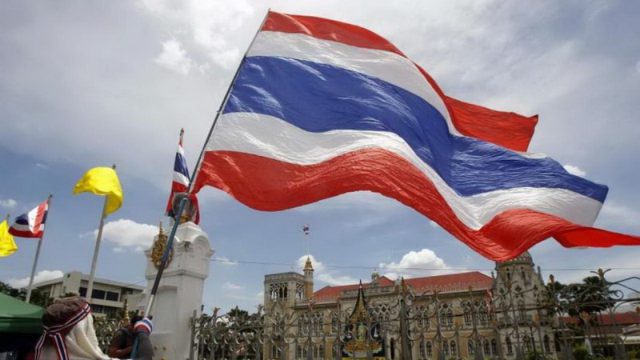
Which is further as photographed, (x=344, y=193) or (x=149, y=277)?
(x=149, y=277)

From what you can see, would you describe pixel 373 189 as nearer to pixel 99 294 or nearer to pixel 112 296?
pixel 99 294

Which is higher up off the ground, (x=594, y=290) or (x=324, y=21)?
(x=324, y=21)

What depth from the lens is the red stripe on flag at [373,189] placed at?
15.3 feet

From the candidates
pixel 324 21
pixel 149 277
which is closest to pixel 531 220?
pixel 324 21

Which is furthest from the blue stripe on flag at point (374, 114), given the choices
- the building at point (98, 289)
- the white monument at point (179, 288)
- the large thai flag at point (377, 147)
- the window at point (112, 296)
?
the window at point (112, 296)

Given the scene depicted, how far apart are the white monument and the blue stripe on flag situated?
8.01ft

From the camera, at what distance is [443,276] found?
5491 cm

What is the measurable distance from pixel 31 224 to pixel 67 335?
384 inches

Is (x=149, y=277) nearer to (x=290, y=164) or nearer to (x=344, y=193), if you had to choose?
(x=290, y=164)

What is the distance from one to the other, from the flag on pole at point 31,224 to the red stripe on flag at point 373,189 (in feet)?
30.8

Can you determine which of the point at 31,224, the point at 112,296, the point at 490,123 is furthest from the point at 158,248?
the point at 112,296

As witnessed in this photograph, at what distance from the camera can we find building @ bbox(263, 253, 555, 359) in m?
5.18

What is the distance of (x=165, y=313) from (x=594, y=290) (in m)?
5.55

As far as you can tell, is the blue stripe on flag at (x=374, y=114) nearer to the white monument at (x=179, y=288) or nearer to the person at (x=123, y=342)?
the white monument at (x=179, y=288)
